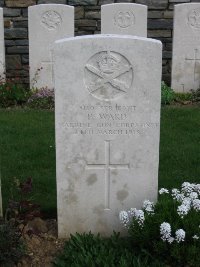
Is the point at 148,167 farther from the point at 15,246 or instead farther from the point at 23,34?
the point at 23,34

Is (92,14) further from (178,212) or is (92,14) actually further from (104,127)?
(178,212)

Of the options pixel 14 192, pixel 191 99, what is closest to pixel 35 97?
pixel 191 99

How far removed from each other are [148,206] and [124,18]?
535 cm

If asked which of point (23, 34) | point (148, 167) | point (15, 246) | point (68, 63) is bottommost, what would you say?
point (15, 246)

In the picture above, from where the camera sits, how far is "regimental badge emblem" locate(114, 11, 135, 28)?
8.56 meters

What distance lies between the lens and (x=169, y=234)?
11.5 feet

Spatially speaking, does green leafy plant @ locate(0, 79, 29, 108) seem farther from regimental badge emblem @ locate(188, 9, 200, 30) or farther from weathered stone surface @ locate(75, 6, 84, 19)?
regimental badge emblem @ locate(188, 9, 200, 30)

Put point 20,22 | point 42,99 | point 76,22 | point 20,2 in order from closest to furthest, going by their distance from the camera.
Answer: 1. point 42,99
2. point 20,2
3. point 20,22
4. point 76,22

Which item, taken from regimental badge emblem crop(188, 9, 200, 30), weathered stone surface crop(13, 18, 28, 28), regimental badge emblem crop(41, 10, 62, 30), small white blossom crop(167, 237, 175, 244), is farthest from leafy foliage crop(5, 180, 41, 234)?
weathered stone surface crop(13, 18, 28, 28)

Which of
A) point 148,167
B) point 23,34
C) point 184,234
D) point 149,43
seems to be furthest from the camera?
point 23,34

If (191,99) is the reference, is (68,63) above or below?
above

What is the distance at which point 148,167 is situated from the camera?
3.97 metres

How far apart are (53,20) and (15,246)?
545 cm

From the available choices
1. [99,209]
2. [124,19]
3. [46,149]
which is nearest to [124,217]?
[99,209]
